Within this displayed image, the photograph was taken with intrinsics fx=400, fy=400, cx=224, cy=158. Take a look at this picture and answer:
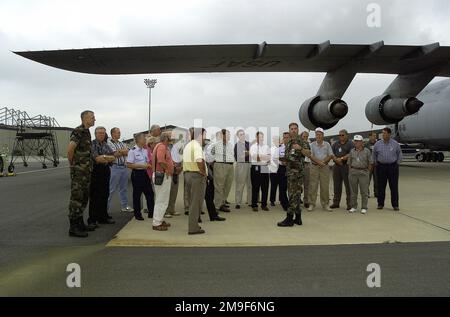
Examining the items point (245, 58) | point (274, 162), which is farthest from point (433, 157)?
point (274, 162)

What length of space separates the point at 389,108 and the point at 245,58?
592cm

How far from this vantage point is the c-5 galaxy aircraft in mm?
13359

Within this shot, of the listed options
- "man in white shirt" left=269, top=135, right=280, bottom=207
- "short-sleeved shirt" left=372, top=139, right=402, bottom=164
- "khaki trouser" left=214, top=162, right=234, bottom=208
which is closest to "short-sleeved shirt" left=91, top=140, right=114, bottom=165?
"khaki trouser" left=214, top=162, right=234, bottom=208

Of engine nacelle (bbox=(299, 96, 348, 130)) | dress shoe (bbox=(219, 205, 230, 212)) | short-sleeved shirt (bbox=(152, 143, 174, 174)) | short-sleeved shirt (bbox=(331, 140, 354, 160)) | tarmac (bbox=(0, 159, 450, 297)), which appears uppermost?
engine nacelle (bbox=(299, 96, 348, 130))

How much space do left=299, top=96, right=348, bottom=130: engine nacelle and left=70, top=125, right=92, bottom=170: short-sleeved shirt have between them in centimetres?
1046

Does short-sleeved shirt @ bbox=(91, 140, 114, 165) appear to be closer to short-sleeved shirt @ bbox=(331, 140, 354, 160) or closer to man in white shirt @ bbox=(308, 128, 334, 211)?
man in white shirt @ bbox=(308, 128, 334, 211)

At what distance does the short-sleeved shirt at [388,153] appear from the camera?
8.33 meters

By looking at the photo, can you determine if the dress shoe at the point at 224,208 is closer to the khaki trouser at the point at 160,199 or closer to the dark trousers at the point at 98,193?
the khaki trouser at the point at 160,199

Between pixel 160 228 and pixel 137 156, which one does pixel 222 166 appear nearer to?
pixel 137 156

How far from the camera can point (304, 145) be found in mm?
6676
